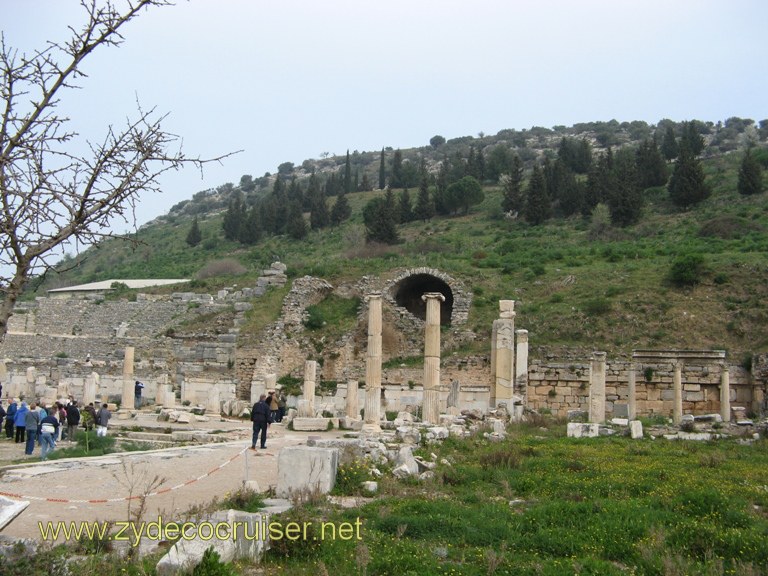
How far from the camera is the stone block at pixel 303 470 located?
1113 centimetres

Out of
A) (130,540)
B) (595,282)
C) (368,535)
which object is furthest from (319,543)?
(595,282)

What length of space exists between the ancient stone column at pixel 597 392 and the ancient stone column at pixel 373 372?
6538mm

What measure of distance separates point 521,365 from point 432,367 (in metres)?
9.10

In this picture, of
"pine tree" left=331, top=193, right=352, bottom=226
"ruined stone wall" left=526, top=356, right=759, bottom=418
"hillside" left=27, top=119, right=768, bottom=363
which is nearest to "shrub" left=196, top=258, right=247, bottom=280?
"hillside" left=27, top=119, right=768, bottom=363

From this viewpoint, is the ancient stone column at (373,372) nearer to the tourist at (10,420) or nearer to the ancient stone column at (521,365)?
the ancient stone column at (521,365)

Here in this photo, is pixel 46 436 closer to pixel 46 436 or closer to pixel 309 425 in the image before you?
pixel 46 436

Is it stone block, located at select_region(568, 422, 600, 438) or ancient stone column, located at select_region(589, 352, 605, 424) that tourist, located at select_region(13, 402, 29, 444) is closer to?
stone block, located at select_region(568, 422, 600, 438)

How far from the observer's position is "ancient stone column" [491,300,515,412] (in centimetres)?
2664

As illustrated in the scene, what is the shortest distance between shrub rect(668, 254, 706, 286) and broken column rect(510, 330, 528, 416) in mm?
11013

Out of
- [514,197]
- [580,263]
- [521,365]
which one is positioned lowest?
[521,365]

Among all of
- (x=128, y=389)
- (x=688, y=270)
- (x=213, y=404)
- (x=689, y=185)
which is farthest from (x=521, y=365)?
(x=689, y=185)

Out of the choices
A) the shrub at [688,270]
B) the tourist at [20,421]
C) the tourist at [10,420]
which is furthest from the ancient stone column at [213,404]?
the shrub at [688,270]

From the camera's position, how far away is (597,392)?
24312 millimetres

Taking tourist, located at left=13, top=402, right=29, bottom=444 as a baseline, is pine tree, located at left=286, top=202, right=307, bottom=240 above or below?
above
